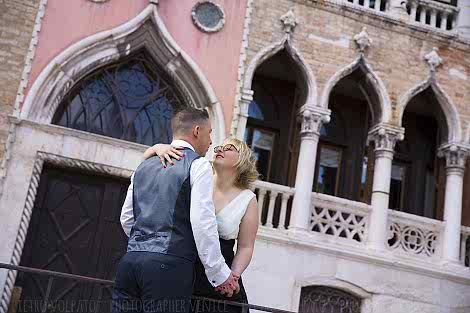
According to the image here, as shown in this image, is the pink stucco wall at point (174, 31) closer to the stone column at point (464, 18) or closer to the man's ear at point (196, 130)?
the stone column at point (464, 18)

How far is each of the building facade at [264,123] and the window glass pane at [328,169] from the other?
67 mm

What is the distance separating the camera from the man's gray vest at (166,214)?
279cm

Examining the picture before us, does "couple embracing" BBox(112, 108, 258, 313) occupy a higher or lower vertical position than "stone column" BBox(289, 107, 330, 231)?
lower

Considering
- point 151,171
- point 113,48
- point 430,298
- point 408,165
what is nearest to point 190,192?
point 151,171

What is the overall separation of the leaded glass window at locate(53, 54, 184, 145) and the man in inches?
245

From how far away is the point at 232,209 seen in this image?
3074 mm

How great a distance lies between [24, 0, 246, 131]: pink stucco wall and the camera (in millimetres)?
8773

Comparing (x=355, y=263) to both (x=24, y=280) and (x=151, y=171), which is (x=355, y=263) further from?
(x=151, y=171)

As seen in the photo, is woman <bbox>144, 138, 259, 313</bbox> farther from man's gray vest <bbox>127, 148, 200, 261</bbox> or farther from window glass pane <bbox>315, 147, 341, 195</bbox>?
window glass pane <bbox>315, 147, 341, 195</bbox>

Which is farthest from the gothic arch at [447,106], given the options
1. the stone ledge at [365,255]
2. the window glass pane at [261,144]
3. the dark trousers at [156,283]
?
the dark trousers at [156,283]

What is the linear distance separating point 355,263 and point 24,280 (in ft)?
16.5

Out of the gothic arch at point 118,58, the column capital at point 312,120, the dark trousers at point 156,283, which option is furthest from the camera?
the column capital at point 312,120

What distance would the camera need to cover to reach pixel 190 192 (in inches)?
113

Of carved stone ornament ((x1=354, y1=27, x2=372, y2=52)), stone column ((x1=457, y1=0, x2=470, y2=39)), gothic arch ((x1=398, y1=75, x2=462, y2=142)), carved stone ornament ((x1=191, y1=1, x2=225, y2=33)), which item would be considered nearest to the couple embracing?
carved stone ornament ((x1=191, y1=1, x2=225, y2=33))
